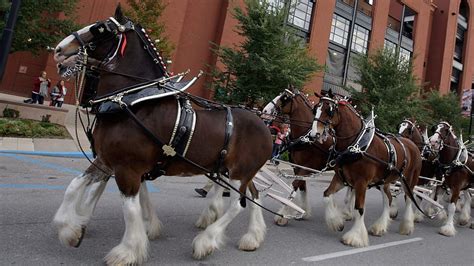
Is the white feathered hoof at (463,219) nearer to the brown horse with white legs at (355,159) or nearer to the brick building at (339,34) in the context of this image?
the brown horse with white legs at (355,159)

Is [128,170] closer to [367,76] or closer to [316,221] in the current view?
[316,221]

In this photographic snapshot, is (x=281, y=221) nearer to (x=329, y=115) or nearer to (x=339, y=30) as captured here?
(x=329, y=115)

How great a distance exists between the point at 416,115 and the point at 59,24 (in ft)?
57.5

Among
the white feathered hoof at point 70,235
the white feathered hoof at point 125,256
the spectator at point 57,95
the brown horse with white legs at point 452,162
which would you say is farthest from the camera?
the spectator at point 57,95

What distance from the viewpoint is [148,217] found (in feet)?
15.4

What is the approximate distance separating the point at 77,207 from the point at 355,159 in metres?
4.18

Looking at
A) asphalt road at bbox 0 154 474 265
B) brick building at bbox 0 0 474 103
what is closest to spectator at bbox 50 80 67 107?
brick building at bbox 0 0 474 103

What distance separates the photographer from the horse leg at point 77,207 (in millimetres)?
3918

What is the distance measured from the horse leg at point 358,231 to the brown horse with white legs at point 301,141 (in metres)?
1.17

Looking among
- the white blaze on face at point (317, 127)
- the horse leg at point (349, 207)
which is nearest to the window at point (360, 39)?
the horse leg at point (349, 207)

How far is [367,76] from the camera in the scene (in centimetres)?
2122

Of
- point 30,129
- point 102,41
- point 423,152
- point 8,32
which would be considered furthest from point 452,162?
point 30,129

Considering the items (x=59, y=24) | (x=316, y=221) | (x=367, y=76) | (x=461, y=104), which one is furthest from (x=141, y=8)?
(x=461, y=104)

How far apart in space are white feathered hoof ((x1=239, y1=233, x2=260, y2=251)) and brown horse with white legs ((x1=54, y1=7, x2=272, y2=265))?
1.37 ft
